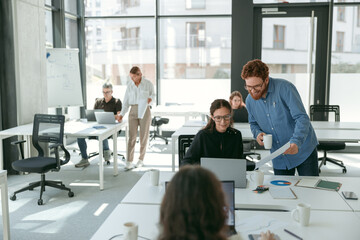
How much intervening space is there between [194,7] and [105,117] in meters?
3.82

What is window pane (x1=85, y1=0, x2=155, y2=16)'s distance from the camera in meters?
8.30

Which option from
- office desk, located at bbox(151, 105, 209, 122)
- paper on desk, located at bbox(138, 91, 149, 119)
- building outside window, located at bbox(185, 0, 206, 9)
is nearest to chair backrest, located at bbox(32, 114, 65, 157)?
paper on desk, located at bbox(138, 91, 149, 119)

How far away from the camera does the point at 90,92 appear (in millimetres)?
8703

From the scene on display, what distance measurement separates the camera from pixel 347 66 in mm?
7234

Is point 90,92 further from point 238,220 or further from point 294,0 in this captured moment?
point 238,220

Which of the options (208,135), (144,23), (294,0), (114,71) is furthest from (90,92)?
(208,135)

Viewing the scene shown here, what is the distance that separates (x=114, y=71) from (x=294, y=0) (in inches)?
165

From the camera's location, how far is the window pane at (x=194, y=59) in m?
8.27

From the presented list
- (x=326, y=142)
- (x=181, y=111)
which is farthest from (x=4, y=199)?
(x=181, y=111)

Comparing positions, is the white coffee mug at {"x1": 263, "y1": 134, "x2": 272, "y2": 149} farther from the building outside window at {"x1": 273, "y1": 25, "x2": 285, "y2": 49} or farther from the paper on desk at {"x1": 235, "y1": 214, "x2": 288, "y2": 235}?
the building outside window at {"x1": 273, "y1": 25, "x2": 285, "y2": 49}

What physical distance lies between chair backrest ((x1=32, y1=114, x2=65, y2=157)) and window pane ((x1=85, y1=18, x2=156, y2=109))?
397 centimetres

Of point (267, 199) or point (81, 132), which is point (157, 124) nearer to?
point (81, 132)

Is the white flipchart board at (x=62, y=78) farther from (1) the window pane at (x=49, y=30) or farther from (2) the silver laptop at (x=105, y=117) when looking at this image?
(2) the silver laptop at (x=105, y=117)

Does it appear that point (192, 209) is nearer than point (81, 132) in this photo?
Yes
